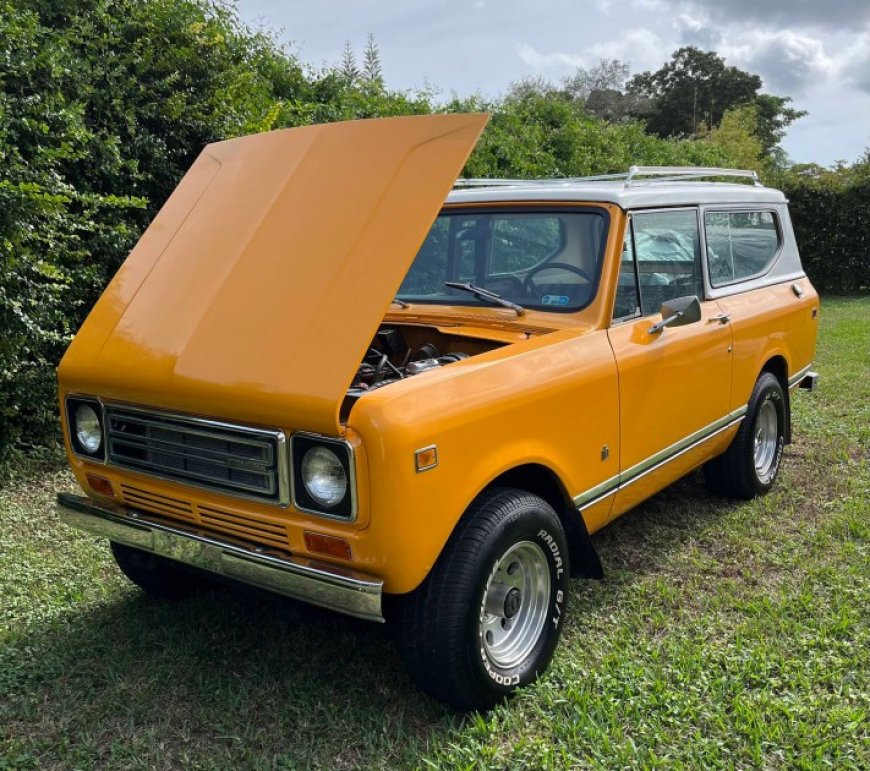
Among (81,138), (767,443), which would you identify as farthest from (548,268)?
(81,138)

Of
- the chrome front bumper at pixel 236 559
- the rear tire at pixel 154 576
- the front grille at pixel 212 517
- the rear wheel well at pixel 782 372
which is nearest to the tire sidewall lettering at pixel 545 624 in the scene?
the chrome front bumper at pixel 236 559

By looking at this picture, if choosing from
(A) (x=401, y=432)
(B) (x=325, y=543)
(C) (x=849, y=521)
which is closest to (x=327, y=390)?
(A) (x=401, y=432)

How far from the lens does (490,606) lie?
2984 millimetres

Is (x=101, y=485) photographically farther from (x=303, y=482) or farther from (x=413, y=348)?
(x=413, y=348)

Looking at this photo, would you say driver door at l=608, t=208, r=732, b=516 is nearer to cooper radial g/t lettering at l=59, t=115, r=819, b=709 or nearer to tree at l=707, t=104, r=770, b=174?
cooper radial g/t lettering at l=59, t=115, r=819, b=709

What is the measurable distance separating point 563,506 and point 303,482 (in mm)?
1209

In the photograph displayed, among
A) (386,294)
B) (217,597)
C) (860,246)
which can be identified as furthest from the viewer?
(860,246)

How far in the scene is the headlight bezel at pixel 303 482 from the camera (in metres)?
2.51

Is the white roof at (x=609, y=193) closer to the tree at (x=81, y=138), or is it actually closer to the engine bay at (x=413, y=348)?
the engine bay at (x=413, y=348)

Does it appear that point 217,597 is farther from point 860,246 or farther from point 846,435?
point 860,246

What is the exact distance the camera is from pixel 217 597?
387 centimetres

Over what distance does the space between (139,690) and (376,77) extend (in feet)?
27.0

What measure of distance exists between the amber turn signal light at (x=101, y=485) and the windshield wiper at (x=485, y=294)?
1772mm

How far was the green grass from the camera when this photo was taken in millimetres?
2797
